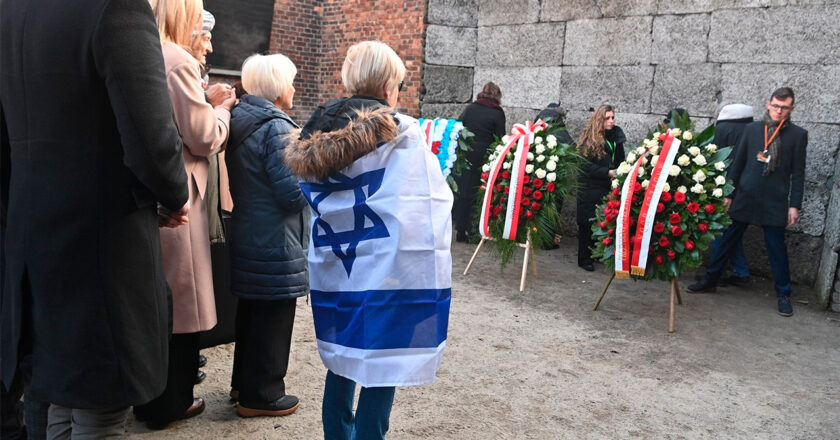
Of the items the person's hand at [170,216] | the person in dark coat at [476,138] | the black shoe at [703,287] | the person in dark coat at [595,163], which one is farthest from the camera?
the person in dark coat at [476,138]

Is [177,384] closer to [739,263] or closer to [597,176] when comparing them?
[597,176]

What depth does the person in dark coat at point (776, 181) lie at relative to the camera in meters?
6.19

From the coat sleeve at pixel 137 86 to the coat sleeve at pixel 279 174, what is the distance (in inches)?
51.3

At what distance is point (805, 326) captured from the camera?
5805 millimetres

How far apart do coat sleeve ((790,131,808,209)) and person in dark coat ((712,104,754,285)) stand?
62 cm

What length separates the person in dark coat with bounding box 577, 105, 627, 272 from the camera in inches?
289

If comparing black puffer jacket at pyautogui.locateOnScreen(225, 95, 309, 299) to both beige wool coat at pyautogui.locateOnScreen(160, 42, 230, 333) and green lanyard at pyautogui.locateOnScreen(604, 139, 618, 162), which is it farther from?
green lanyard at pyautogui.locateOnScreen(604, 139, 618, 162)

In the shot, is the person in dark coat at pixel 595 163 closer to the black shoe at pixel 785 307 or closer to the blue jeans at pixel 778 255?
the blue jeans at pixel 778 255

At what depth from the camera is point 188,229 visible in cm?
293

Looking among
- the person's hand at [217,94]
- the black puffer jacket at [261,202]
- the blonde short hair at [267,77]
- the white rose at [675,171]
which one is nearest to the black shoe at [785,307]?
the white rose at [675,171]

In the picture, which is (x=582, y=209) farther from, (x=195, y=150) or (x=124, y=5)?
(x=124, y=5)

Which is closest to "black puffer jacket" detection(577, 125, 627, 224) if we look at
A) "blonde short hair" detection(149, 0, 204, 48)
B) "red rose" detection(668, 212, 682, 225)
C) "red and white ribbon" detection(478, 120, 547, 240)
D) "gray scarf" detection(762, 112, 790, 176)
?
"red and white ribbon" detection(478, 120, 547, 240)

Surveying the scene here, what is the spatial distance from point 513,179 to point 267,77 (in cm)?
362

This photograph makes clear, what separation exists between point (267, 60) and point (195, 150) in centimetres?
77
